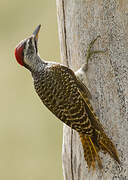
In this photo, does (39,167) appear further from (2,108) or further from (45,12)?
(45,12)

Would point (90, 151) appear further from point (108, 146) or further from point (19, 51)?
point (19, 51)

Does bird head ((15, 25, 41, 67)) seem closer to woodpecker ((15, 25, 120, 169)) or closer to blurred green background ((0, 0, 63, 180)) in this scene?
woodpecker ((15, 25, 120, 169))

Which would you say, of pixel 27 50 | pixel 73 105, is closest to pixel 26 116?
pixel 27 50

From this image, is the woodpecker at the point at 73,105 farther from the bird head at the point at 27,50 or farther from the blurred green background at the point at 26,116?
the blurred green background at the point at 26,116

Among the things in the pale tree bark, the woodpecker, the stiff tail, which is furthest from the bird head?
the stiff tail

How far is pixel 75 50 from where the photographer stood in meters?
4.98

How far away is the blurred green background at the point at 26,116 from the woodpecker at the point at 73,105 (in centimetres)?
419

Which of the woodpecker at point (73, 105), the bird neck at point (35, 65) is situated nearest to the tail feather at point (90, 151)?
the woodpecker at point (73, 105)

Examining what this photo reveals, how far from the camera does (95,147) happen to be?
15.9 feet

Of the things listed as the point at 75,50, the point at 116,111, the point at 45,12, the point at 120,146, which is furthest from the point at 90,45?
the point at 45,12

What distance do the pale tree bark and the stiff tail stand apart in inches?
2.2

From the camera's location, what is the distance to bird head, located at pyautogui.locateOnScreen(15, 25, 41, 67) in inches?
202

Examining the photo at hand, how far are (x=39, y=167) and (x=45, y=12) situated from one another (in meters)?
3.06

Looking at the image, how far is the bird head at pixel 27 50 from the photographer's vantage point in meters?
5.14
